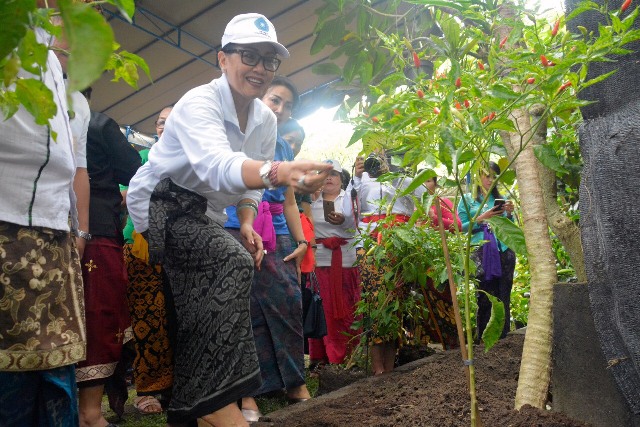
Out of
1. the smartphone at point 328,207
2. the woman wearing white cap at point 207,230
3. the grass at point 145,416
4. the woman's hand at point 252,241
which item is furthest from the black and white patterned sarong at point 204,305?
the smartphone at point 328,207

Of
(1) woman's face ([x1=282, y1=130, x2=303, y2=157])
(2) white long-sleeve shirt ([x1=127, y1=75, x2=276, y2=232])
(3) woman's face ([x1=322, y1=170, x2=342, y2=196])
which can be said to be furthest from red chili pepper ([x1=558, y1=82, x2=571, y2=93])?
(3) woman's face ([x1=322, y1=170, x2=342, y2=196])

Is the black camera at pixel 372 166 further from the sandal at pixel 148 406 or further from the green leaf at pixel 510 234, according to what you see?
the green leaf at pixel 510 234

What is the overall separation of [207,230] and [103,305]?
86cm

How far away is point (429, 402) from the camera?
2414 millimetres

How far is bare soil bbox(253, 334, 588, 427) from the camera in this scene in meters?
1.96

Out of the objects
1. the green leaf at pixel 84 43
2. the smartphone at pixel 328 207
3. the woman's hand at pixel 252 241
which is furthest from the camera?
the smartphone at pixel 328 207

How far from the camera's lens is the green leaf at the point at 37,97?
750mm

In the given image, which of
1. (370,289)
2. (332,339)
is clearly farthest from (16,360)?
(332,339)

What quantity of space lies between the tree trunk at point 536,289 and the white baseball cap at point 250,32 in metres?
0.96

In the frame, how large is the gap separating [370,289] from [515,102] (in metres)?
2.42

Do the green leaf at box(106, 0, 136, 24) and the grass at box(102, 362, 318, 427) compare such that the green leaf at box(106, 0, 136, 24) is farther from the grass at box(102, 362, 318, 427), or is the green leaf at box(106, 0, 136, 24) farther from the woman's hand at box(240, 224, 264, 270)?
the grass at box(102, 362, 318, 427)

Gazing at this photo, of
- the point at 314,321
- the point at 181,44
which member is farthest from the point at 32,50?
the point at 181,44

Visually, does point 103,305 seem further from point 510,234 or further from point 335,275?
point 335,275

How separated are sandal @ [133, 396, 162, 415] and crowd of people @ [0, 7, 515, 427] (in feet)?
0.04
